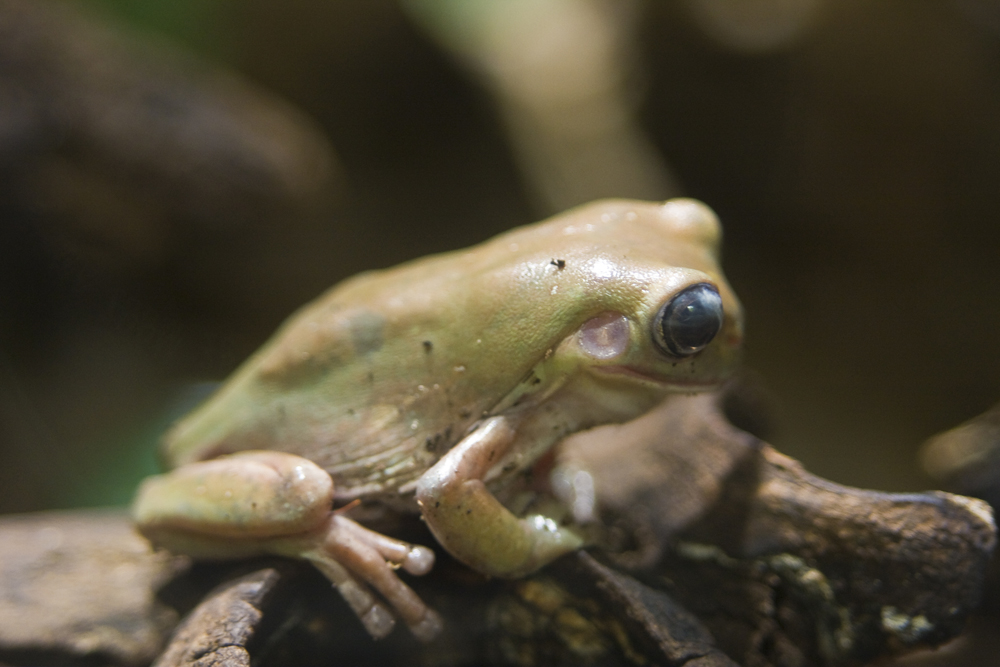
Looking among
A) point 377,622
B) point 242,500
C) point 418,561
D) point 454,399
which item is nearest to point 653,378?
point 454,399

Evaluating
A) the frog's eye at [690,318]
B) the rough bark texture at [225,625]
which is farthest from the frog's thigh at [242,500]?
the frog's eye at [690,318]

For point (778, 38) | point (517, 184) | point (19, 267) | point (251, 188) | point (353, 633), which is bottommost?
point (353, 633)

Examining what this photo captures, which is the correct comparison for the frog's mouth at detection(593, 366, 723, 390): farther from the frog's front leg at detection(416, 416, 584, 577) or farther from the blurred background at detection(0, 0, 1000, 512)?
the blurred background at detection(0, 0, 1000, 512)

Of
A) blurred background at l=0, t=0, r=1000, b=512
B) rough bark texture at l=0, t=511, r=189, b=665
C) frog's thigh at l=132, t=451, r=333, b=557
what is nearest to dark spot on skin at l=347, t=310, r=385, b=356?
frog's thigh at l=132, t=451, r=333, b=557

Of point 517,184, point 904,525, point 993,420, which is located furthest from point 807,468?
point 517,184

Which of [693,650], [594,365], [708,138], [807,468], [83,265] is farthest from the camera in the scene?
[708,138]

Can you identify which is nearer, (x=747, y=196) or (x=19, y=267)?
(x=19, y=267)

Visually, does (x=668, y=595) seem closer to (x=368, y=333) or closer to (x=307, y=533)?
(x=307, y=533)

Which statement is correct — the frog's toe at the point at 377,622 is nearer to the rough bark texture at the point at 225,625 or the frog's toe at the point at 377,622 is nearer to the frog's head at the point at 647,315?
the rough bark texture at the point at 225,625

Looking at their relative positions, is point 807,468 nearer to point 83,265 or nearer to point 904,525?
point 904,525
